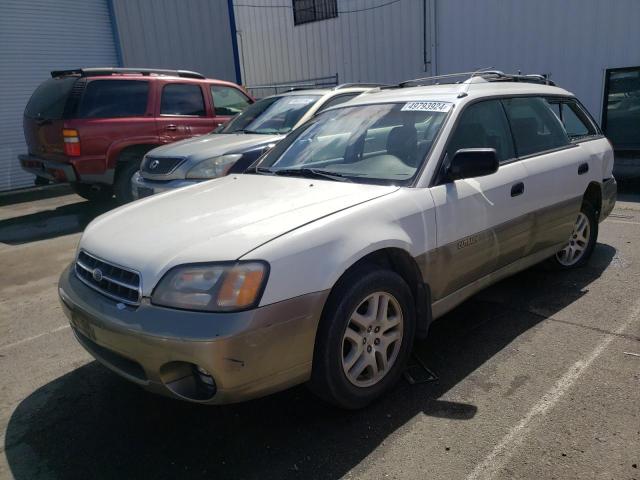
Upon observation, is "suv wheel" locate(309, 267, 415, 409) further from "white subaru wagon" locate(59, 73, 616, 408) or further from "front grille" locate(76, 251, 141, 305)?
"front grille" locate(76, 251, 141, 305)

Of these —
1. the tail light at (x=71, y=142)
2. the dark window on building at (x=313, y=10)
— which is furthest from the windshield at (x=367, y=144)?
the dark window on building at (x=313, y=10)

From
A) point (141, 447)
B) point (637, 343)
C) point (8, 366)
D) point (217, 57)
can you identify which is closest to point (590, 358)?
point (637, 343)

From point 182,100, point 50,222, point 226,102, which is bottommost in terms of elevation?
point 50,222

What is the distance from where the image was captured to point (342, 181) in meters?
3.16

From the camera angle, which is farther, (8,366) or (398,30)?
(398,30)

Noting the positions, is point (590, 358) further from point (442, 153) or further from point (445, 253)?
point (442, 153)

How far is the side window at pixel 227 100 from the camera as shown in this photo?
8859 millimetres

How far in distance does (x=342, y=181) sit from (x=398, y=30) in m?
11.0

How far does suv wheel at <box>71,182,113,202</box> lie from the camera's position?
8562 millimetres

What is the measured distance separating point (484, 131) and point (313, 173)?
1259mm

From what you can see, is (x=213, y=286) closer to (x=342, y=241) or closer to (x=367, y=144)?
(x=342, y=241)

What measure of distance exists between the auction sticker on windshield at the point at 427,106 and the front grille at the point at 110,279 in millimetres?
2097

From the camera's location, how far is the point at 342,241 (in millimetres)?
2527

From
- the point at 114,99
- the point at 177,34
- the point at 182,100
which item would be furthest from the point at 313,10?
the point at 114,99
